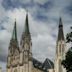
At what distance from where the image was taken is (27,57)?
81.2 m

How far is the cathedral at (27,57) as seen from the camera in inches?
3196

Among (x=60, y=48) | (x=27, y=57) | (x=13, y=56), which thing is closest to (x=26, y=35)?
(x=27, y=57)

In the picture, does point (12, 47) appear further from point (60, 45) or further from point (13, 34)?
point (60, 45)

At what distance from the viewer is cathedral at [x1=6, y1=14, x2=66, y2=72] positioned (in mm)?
81188

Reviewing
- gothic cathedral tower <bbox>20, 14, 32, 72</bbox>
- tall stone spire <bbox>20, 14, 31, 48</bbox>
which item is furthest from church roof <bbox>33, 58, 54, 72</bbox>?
tall stone spire <bbox>20, 14, 31, 48</bbox>

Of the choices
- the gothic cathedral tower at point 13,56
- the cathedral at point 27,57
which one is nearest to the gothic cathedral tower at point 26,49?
the cathedral at point 27,57

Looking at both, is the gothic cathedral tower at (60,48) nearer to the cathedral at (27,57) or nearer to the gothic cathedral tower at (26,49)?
the cathedral at (27,57)

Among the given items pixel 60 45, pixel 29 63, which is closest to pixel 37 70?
pixel 29 63

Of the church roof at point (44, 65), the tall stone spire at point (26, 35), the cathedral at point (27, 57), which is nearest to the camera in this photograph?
the cathedral at point (27, 57)

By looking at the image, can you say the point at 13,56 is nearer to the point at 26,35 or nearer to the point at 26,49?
the point at 26,49

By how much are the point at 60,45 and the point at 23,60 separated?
11.7 metres

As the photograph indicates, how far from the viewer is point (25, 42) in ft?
271

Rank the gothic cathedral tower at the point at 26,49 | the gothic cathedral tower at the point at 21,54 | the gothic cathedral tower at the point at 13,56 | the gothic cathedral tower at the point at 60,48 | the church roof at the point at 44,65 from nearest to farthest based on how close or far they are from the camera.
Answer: the gothic cathedral tower at the point at 26,49 < the gothic cathedral tower at the point at 21,54 < the gothic cathedral tower at the point at 60,48 < the gothic cathedral tower at the point at 13,56 < the church roof at the point at 44,65

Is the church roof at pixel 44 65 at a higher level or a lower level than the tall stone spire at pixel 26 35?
lower
